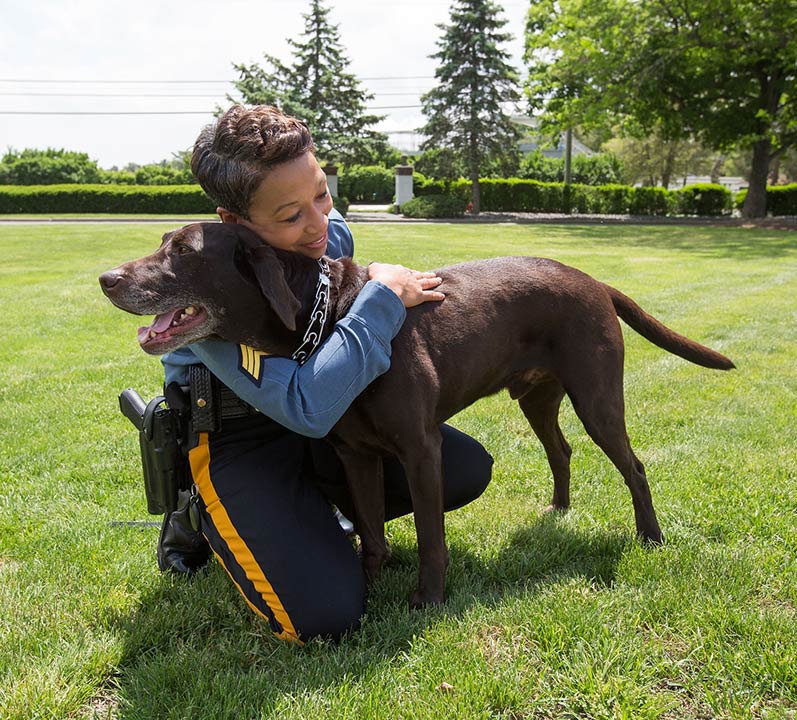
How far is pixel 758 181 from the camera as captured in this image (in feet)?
90.1

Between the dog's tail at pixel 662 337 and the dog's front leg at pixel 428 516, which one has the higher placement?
the dog's tail at pixel 662 337

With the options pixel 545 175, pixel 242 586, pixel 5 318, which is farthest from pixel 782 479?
pixel 545 175

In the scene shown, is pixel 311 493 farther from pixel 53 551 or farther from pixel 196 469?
pixel 53 551

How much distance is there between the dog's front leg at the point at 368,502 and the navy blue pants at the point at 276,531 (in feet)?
0.42

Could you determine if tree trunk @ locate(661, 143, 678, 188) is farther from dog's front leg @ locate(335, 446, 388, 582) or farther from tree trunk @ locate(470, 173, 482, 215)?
dog's front leg @ locate(335, 446, 388, 582)

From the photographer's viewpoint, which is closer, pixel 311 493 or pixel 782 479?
pixel 311 493

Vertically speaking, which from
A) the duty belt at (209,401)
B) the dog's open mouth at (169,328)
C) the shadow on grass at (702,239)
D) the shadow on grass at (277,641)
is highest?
the dog's open mouth at (169,328)

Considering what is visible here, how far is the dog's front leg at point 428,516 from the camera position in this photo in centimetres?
249

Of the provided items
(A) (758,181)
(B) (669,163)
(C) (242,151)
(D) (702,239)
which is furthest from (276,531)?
(B) (669,163)

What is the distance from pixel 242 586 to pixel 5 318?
7.03 metres

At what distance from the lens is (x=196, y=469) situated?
2.64 meters

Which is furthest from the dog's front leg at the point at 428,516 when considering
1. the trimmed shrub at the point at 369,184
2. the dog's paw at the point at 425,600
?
the trimmed shrub at the point at 369,184

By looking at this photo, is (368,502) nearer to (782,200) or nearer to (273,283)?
(273,283)

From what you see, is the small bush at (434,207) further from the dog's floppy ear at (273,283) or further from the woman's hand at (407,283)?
the dog's floppy ear at (273,283)
